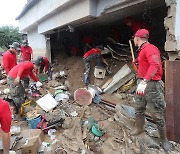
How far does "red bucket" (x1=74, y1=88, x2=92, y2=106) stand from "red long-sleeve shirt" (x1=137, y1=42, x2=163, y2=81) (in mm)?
2043

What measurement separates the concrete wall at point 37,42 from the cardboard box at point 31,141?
255 inches

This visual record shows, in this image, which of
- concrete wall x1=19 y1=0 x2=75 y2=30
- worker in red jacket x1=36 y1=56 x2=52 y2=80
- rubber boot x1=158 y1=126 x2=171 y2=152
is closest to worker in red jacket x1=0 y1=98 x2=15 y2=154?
rubber boot x1=158 y1=126 x2=171 y2=152

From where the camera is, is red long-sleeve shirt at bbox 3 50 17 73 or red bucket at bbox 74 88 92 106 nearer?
red bucket at bbox 74 88 92 106

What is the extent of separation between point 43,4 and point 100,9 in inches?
127

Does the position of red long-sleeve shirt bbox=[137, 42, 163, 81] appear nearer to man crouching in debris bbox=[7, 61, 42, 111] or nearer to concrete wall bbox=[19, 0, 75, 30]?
man crouching in debris bbox=[7, 61, 42, 111]

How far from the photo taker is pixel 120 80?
6082 mm

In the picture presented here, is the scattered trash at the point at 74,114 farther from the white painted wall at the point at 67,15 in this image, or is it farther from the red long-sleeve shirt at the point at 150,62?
the white painted wall at the point at 67,15

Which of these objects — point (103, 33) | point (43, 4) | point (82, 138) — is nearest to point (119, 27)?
point (103, 33)

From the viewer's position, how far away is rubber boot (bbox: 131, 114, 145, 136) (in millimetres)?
→ 3801

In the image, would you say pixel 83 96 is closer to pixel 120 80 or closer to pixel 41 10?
pixel 120 80

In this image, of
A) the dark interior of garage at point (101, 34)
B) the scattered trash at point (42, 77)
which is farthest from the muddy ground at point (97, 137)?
the dark interior of garage at point (101, 34)

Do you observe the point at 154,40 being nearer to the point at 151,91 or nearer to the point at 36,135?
the point at 151,91

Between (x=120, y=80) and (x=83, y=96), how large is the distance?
130cm

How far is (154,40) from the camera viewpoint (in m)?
7.23
